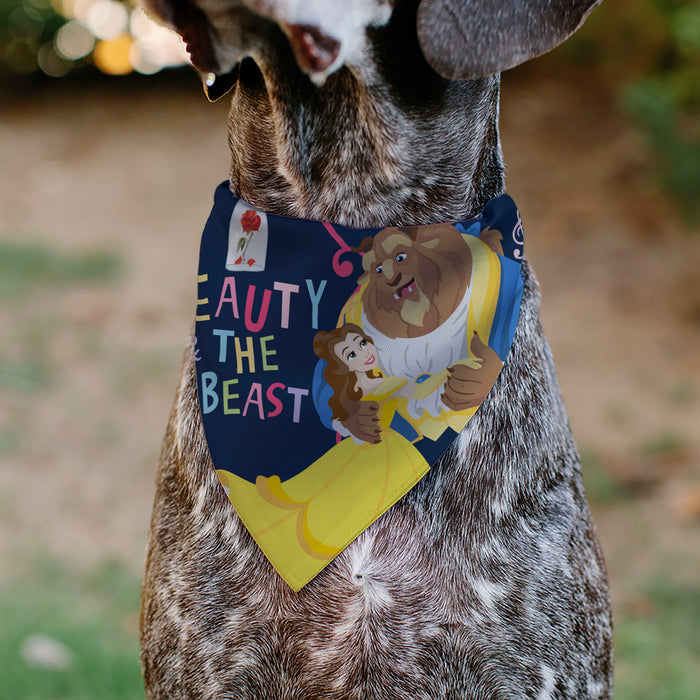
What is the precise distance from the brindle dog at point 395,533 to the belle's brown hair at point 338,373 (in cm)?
25

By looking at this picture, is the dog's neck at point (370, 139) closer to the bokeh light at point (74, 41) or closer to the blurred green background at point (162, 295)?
the blurred green background at point (162, 295)

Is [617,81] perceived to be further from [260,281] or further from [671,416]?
[260,281]

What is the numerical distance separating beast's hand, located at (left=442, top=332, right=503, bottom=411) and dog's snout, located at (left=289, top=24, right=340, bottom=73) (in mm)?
735

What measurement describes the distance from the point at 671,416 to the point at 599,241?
2.39 metres

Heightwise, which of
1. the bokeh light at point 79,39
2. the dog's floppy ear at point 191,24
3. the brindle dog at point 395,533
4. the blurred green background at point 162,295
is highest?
the bokeh light at point 79,39

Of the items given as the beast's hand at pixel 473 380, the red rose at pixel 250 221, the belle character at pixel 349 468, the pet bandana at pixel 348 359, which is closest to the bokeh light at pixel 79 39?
the red rose at pixel 250 221

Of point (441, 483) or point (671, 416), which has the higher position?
point (671, 416)

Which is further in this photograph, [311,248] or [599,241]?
[599,241]

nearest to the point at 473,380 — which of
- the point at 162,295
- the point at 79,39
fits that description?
the point at 162,295

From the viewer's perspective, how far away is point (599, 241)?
7820 millimetres

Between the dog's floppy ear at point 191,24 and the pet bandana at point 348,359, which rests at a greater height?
the dog's floppy ear at point 191,24

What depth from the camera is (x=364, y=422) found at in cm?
214

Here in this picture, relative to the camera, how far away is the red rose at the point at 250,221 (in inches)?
85.3

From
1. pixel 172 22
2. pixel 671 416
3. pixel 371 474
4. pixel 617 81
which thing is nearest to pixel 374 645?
pixel 371 474
